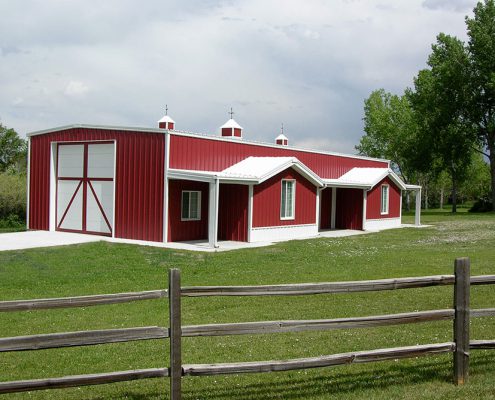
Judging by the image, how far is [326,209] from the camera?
1324 inches

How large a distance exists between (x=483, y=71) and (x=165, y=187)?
1418 inches

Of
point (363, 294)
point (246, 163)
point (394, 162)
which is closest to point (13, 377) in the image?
point (363, 294)

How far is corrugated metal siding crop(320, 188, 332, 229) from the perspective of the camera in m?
33.4

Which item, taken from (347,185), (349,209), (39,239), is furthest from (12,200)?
(349,209)

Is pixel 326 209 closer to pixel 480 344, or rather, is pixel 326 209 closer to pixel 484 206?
pixel 480 344

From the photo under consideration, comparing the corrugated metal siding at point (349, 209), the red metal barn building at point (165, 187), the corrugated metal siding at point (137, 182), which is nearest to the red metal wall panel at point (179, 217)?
the red metal barn building at point (165, 187)

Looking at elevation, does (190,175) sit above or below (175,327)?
above

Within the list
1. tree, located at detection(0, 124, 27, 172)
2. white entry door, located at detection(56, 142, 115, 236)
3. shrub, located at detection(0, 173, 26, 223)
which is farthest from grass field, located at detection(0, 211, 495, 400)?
tree, located at detection(0, 124, 27, 172)

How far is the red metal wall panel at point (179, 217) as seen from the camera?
24016mm

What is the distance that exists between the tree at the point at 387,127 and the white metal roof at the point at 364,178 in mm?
31613

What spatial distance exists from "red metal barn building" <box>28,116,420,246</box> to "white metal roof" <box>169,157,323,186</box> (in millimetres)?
42

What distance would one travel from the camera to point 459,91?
51.8 m

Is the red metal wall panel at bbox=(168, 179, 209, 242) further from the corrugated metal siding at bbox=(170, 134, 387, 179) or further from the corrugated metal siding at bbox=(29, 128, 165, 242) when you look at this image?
the corrugated metal siding at bbox=(170, 134, 387, 179)

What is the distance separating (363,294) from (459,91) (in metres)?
43.7
